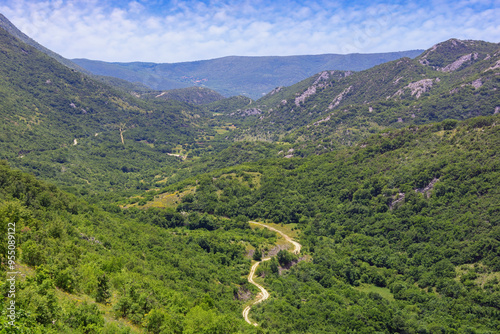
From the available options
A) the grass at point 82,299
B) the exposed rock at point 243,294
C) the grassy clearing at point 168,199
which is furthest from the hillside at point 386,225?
the grass at point 82,299

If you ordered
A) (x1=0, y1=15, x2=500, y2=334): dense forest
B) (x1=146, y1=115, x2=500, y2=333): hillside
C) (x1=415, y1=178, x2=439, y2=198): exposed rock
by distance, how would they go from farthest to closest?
(x1=415, y1=178, x2=439, y2=198): exposed rock → (x1=146, y1=115, x2=500, y2=333): hillside → (x1=0, y1=15, x2=500, y2=334): dense forest

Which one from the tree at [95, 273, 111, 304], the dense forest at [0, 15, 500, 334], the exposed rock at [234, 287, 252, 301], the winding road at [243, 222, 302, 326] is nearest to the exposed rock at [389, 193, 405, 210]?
the dense forest at [0, 15, 500, 334]

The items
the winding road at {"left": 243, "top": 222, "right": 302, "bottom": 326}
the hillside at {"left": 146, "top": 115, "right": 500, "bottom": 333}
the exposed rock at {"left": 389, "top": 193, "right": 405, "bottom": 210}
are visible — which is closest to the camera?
the winding road at {"left": 243, "top": 222, "right": 302, "bottom": 326}

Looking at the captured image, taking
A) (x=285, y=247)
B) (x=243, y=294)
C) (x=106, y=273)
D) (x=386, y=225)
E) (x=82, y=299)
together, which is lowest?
(x=285, y=247)

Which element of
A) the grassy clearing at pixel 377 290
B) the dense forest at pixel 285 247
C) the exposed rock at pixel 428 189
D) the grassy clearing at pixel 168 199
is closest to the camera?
the dense forest at pixel 285 247

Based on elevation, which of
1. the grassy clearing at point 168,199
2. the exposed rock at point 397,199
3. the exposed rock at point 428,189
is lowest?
the grassy clearing at point 168,199

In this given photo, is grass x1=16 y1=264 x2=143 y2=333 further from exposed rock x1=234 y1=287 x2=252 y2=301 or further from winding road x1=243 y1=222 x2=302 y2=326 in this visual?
exposed rock x1=234 y1=287 x2=252 y2=301

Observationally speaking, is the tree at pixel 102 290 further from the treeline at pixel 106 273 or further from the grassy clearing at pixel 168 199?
the grassy clearing at pixel 168 199

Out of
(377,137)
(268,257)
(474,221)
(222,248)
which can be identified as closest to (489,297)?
(474,221)

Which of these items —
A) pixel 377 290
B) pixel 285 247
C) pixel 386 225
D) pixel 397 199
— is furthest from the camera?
pixel 397 199

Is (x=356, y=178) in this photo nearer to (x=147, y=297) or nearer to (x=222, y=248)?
(x=222, y=248)

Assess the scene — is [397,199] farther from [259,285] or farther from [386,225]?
[259,285]

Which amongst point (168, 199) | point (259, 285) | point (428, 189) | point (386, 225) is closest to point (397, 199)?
point (428, 189)

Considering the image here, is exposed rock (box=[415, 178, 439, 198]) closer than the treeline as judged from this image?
No
